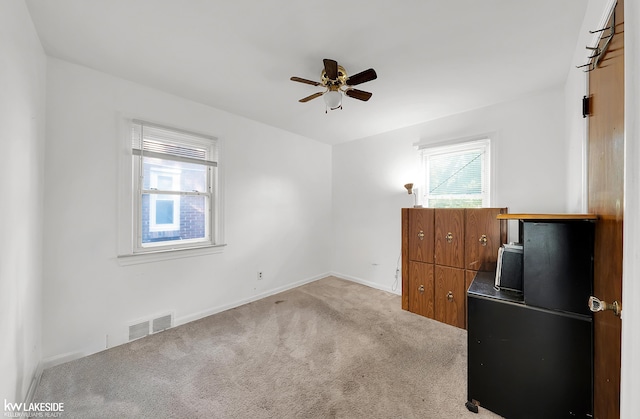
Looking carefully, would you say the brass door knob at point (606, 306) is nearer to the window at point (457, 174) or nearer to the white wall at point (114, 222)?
the window at point (457, 174)

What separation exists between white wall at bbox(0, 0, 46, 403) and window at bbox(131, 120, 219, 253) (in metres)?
0.66

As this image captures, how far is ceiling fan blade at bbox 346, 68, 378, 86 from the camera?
5.99 feet

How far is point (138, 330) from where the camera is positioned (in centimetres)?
241

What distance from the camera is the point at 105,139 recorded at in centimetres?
224

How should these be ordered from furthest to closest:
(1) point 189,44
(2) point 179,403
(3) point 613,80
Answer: (1) point 189,44 < (2) point 179,403 < (3) point 613,80

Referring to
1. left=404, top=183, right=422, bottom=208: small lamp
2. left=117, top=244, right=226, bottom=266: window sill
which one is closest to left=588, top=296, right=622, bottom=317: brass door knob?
left=404, top=183, right=422, bottom=208: small lamp

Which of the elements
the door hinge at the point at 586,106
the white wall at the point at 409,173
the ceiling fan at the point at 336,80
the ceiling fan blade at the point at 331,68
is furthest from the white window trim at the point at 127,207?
the door hinge at the point at 586,106

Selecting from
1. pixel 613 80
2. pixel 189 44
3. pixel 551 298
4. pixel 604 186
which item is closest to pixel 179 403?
pixel 551 298

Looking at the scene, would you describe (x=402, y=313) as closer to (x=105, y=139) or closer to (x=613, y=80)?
(x=613, y=80)

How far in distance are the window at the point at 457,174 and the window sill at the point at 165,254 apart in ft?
9.39

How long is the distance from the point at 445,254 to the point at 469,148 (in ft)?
4.46

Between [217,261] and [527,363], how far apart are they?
9.60 ft

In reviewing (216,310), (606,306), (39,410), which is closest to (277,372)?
(216,310)

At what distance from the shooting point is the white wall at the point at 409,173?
8.36 ft
